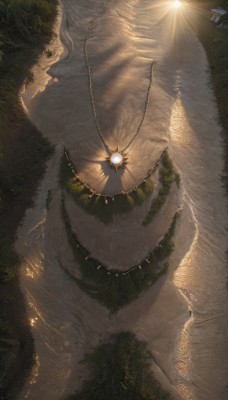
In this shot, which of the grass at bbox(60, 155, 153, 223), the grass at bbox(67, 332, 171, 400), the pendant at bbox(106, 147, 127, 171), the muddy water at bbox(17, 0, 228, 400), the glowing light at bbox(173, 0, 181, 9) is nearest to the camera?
the grass at bbox(67, 332, 171, 400)

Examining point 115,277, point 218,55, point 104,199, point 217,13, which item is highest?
point 217,13

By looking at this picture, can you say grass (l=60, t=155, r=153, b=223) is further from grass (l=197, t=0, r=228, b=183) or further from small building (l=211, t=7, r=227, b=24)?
small building (l=211, t=7, r=227, b=24)

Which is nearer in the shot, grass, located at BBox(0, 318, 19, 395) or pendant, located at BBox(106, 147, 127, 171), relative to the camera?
grass, located at BBox(0, 318, 19, 395)

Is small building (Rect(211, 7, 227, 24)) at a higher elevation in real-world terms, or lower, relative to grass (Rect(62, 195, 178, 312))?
higher

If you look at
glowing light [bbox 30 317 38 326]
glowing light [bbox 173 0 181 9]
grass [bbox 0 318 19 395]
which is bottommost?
grass [bbox 0 318 19 395]

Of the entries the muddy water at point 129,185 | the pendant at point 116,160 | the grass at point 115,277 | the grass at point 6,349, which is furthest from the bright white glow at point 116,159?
the grass at point 6,349

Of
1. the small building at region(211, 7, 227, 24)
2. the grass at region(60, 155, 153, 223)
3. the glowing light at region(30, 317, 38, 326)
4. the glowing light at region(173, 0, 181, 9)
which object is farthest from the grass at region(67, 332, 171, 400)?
the glowing light at region(173, 0, 181, 9)

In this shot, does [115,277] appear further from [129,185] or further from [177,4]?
[177,4]

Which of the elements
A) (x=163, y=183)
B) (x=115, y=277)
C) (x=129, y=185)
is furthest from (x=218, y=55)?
(x=115, y=277)
